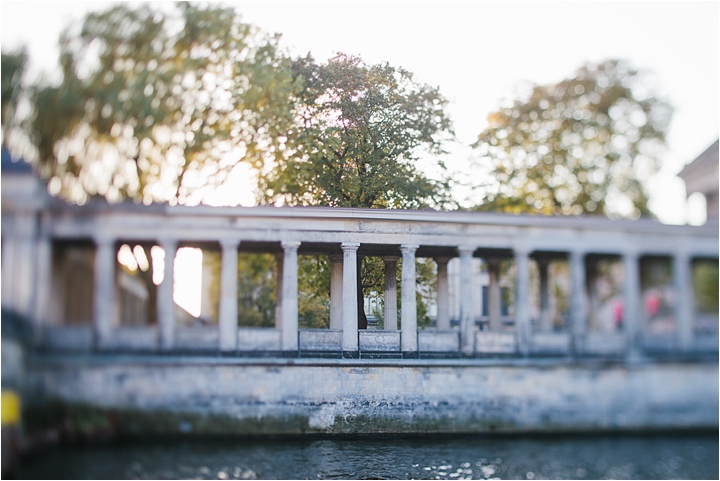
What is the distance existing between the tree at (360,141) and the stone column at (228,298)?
5.80ft

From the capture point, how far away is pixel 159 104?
13.4 m

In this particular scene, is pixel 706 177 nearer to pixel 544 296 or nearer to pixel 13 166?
pixel 544 296

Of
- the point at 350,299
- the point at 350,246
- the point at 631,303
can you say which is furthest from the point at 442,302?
the point at 631,303

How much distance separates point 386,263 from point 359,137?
2.22 metres

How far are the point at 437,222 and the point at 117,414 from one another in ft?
19.0

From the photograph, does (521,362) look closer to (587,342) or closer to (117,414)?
(587,342)

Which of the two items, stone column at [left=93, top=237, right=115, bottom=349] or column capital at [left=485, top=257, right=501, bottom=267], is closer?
stone column at [left=93, top=237, right=115, bottom=349]

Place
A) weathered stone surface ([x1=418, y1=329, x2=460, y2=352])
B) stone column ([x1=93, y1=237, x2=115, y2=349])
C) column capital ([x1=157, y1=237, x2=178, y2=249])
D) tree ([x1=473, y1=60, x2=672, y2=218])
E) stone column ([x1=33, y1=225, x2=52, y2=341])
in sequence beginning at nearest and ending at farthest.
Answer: stone column ([x1=33, y1=225, x2=52, y2=341]), stone column ([x1=93, y1=237, x2=115, y2=349]), column capital ([x1=157, y1=237, x2=178, y2=249]), weathered stone surface ([x1=418, y1=329, x2=460, y2=352]), tree ([x1=473, y1=60, x2=672, y2=218])

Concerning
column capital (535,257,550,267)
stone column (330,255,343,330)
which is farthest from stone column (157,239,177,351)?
column capital (535,257,550,267)

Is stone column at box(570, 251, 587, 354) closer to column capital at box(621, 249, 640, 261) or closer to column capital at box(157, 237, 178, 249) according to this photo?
column capital at box(621, 249, 640, 261)

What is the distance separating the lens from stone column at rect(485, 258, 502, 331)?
14852 mm

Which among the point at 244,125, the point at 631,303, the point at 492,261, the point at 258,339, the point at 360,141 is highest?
the point at 244,125

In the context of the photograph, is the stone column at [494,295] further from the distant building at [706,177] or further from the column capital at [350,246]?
the distant building at [706,177]

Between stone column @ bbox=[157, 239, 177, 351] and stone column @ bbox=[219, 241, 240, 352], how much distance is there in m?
0.79
